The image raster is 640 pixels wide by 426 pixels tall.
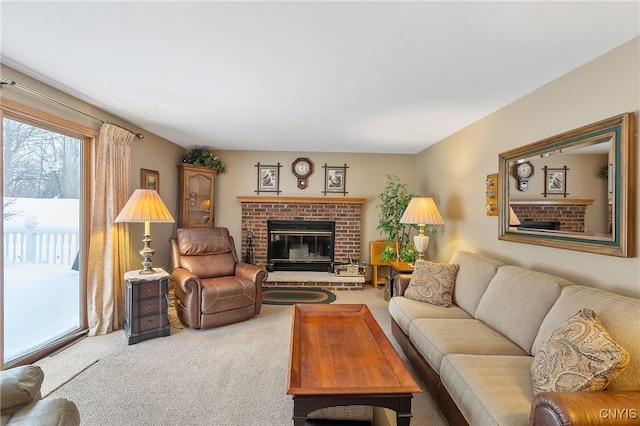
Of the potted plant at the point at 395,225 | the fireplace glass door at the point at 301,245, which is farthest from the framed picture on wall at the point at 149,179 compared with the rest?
the potted plant at the point at 395,225

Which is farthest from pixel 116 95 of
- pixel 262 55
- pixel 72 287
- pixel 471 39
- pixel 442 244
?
pixel 442 244

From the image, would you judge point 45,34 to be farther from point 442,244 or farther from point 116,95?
point 442,244

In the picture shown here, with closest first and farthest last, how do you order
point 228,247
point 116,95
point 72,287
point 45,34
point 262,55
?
point 45,34 → point 262,55 → point 116,95 → point 72,287 → point 228,247

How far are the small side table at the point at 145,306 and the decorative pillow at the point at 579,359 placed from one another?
10.2 feet

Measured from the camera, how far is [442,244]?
4336mm

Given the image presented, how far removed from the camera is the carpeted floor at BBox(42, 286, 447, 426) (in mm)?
1943

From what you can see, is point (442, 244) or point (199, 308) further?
point (442, 244)

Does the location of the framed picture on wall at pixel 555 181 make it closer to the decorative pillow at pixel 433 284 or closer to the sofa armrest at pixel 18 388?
the decorative pillow at pixel 433 284

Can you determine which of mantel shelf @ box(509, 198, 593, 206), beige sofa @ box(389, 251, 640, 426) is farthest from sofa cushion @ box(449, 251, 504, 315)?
mantel shelf @ box(509, 198, 593, 206)

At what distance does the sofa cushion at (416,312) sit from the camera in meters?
2.59

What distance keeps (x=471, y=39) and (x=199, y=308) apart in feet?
A: 10.8

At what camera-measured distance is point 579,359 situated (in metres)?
1.35

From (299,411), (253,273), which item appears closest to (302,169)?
(253,273)

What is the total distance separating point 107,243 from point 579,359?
12.4 ft
